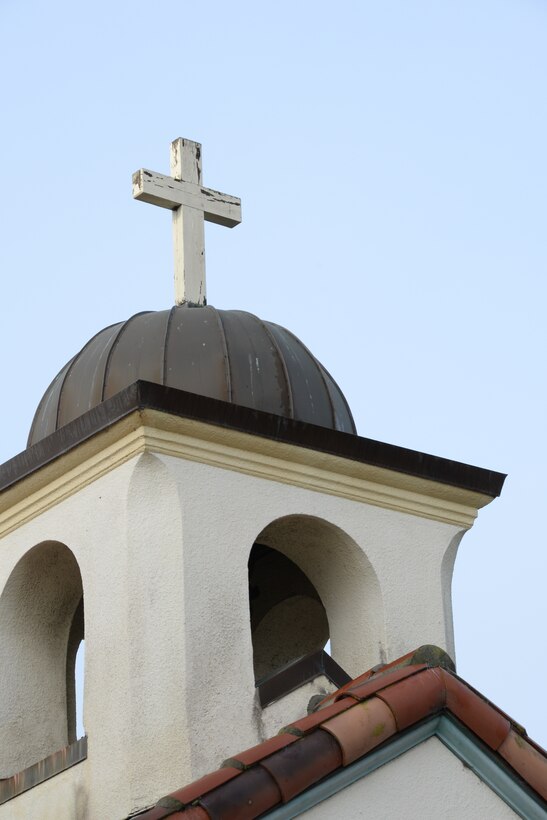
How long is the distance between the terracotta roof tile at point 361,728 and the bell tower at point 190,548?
5.73 ft

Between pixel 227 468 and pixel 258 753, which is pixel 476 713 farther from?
pixel 227 468

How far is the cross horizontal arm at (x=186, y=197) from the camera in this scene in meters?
13.8

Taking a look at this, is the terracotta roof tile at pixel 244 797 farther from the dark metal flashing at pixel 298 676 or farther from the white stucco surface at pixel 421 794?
the dark metal flashing at pixel 298 676

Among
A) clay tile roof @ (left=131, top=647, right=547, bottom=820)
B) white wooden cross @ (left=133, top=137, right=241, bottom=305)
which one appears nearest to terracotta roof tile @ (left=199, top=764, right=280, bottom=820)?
clay tile roof @ (left=131, top=647, right=547, bottom=820)

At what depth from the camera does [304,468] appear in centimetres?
1245

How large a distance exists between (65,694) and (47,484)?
1477 millimetres

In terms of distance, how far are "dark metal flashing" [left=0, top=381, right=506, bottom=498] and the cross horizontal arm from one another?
2291mm

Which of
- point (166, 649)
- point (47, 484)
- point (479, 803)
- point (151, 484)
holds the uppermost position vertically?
point (47, 484)

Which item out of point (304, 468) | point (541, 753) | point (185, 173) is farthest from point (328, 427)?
point (541, 753)

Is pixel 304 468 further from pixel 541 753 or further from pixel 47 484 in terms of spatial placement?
pixel 541 753

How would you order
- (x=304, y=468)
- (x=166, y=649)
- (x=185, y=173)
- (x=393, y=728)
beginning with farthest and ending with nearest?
(x=185, y=173) < (x=304, y=468) < (x=166, y=649) < (x=393, y=728)

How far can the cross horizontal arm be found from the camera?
1375 centimetres

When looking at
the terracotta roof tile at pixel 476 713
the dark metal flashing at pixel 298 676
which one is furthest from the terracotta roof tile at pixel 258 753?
the dark metal flashing at pixel 298 676

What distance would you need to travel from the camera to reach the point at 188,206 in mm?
13961
